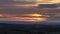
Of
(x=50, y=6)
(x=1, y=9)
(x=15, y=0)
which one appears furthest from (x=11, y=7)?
(x=50, y=6)

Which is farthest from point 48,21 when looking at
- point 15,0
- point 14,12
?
point 15,0

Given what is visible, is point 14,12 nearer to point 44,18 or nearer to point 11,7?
point 11,7

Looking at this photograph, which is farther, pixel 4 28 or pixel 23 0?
pixel 23 0

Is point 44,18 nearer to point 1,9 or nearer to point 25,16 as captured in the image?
point 25,16

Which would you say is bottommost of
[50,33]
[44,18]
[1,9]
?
[50,33]

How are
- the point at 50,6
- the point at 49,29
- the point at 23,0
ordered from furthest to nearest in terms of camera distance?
the point at 23,0
the point at 50,6
the point at 49,29

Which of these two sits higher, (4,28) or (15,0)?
(15,0)

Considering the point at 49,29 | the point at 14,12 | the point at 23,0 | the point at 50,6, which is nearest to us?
the point at 49,29
